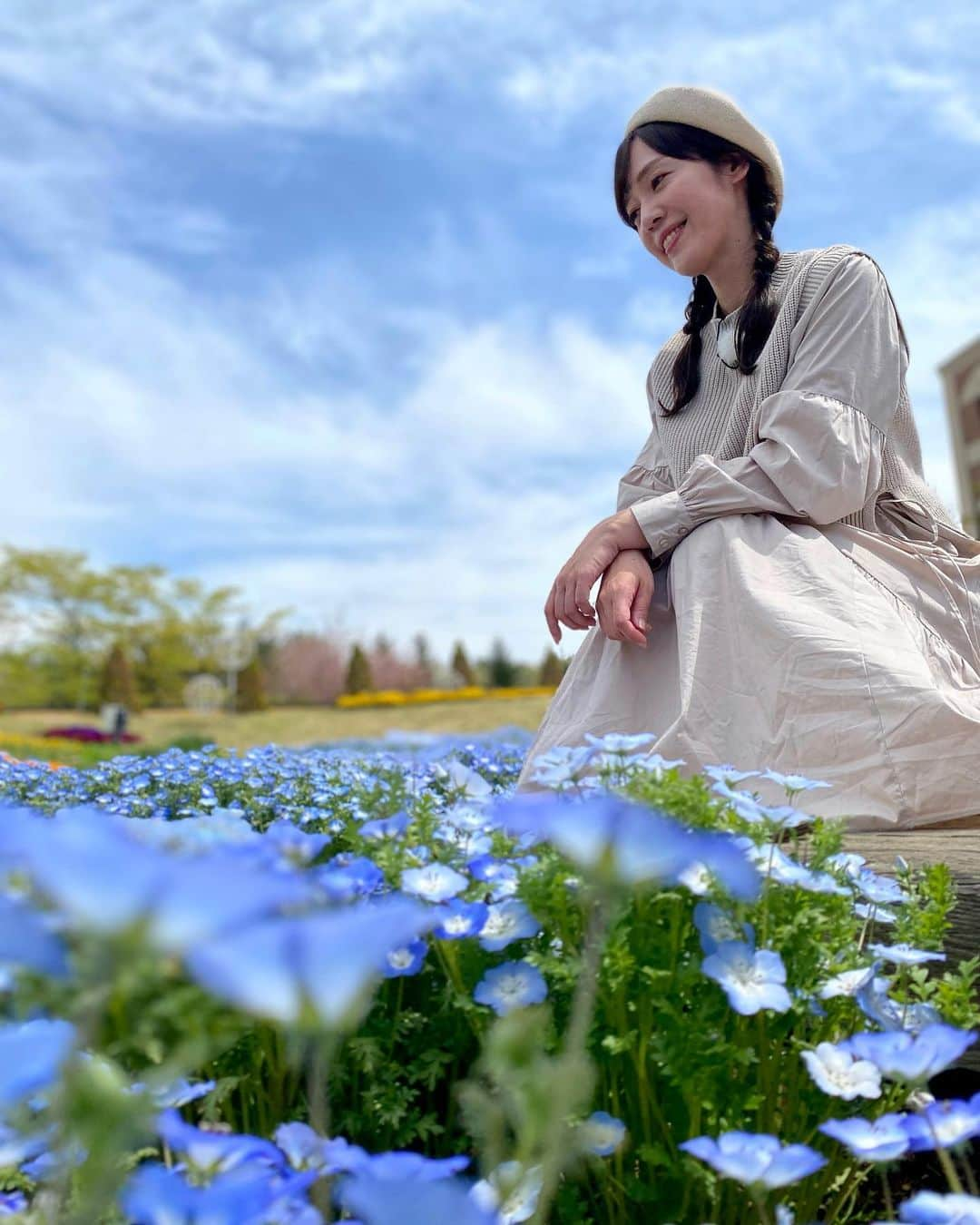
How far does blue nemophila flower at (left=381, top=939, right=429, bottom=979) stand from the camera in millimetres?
1114

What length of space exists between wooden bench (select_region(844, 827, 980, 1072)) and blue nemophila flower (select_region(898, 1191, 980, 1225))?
0.75m

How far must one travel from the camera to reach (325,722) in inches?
730

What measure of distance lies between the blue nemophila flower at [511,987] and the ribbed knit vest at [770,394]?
1548 millimetres

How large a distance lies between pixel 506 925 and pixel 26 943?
29.8 inches

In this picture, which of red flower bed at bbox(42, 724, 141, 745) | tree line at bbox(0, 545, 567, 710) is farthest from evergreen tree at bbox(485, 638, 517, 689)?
red flower bed at bbox(42, 724, 141, 745)

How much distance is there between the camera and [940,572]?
229 cm

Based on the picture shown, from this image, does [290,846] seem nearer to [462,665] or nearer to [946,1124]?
[946,1124]

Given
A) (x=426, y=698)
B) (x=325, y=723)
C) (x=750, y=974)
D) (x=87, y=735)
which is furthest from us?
(x=426, y=698)

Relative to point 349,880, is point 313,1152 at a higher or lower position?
lower

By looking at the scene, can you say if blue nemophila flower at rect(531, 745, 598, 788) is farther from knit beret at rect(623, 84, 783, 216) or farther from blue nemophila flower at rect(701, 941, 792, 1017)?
knit beret at rect(623, 84, 783, 216)

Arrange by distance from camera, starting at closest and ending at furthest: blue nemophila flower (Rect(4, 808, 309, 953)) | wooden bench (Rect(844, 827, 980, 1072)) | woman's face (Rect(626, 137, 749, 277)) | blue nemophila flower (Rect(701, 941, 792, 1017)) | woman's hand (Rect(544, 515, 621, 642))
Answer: blue nemophila flower (Rect(4, 808, 309, 953))
blue nemophila flower (Rect(701, 941, 792, 1017))
wooden bench (Rect(844, 827, 980, 1072))
woman's hand (Rect(544, 515, 621, 642))
woman's face (Rect(626, 137, 749, 277))

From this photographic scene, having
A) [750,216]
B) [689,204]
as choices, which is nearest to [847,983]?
[689,204]

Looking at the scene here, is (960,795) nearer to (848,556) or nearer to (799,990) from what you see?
(848,556)

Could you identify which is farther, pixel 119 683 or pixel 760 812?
pixel 119 683
